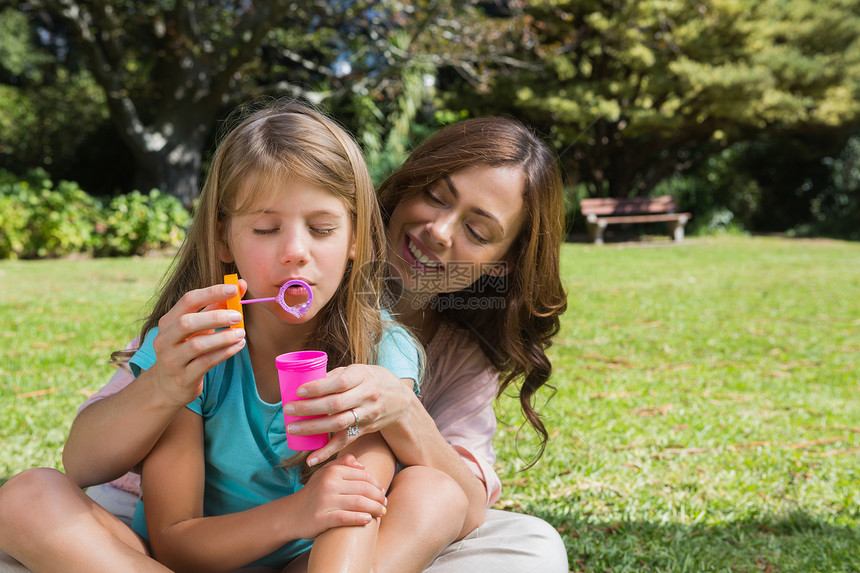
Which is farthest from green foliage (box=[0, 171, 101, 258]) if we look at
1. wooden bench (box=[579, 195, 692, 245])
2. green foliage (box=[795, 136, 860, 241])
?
green foliage (box=[795, 136, 860, 241])

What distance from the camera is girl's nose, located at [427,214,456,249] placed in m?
2.21

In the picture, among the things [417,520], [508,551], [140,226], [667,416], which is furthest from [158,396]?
[140,226]

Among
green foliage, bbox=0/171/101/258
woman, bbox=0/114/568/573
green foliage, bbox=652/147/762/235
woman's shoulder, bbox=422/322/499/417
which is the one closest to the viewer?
woman, bbox=0/114/568/573

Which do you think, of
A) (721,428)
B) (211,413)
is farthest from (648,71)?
(211,413)

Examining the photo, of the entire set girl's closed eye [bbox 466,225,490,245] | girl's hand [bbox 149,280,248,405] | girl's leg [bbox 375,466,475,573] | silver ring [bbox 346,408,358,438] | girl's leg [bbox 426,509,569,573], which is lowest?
girl's leg [bbox 426,509,569,573]

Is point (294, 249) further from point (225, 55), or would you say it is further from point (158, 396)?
point (225, 55)

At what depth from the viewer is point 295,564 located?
5.90 ft

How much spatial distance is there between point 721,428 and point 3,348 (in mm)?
4524

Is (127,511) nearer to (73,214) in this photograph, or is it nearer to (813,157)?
(73,214)

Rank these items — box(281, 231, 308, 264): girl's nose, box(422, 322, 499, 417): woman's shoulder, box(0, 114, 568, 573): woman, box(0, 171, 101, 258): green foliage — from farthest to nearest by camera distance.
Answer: box(0, 171, 101, 258): green foliage → box(422, 322, 499, 417): woman's shoulder → box(0, 114, 568, 573): woman → box(281, 231, 308, 264): girl's nose

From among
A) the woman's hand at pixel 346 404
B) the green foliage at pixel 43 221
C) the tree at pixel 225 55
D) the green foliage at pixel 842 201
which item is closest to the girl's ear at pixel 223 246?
the woman's hand at pixel 346 404

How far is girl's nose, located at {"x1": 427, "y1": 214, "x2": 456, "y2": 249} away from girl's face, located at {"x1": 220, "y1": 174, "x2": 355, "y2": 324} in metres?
0.44

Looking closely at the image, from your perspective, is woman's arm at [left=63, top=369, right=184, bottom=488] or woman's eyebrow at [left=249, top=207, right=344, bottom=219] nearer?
woman's arm at [left=63, top=369, right=184, bottom=488]

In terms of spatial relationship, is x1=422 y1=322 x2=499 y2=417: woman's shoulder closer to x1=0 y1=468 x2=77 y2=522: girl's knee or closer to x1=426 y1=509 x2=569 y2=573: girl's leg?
x1=426 y1=509 x2=569 y2=573: girl's leg
